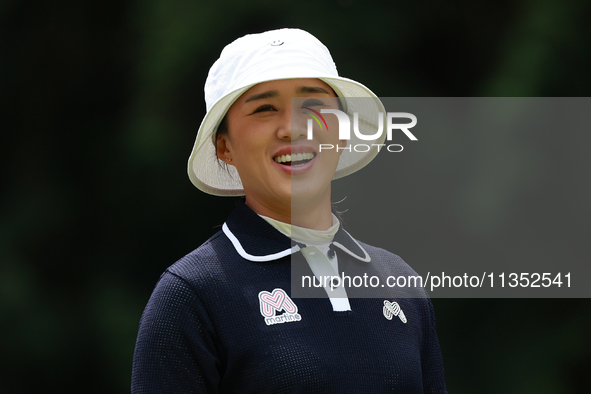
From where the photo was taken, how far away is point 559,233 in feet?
5.32

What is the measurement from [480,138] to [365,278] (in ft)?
2.32

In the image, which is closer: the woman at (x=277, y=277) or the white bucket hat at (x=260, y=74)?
the woman at (x=277, y=277)

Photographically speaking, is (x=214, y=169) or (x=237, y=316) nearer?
(x=237, y=316)

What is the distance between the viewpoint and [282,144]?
126 centimetres

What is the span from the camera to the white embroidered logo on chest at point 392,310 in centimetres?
129

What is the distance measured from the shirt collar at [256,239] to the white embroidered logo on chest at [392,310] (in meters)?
0.12

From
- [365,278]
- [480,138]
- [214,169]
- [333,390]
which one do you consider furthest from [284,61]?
[480,138]

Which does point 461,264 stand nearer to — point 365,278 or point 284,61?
point 365,278

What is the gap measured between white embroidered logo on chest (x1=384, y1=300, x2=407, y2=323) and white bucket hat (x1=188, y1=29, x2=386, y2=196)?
41 centimetres

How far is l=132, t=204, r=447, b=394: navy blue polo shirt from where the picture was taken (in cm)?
110

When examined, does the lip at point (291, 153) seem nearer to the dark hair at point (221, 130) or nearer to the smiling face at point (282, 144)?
the smiling face at point (282, 144)

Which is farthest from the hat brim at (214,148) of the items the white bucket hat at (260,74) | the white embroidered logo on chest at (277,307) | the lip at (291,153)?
the white embroidered logo on chest at (277,307)

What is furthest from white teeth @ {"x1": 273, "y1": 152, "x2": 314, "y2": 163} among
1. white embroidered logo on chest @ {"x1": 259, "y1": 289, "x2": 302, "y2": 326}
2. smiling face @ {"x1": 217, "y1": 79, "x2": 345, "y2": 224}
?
white embroidered logo on chest @ {"x1": 259, "y1": 289, "x2": 302, "y2": 326}

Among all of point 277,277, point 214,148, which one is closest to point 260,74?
point 214,148
